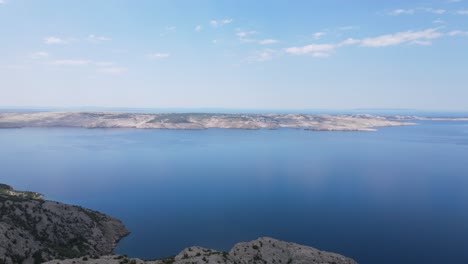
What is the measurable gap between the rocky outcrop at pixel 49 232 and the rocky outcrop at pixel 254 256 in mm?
18927

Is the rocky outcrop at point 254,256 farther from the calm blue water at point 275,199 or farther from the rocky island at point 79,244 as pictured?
the calm blue water at point 275,199

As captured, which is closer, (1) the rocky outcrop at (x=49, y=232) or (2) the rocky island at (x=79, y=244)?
(2) the rocky island at (x=79, y=244)

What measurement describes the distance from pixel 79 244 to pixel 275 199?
6271 cm

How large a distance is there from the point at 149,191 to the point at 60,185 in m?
37.8

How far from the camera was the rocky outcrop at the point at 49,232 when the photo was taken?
57331mm

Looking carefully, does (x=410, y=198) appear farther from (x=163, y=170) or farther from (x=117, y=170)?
(x=117, y=170)

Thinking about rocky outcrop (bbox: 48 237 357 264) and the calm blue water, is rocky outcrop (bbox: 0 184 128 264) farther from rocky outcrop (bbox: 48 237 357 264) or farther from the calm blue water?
rocky outcrop (bbox: 48 237 357 264)

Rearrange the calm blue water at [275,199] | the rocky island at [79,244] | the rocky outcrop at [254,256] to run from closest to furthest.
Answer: the rocky outcrop at [254,256], the rocky island at [79,244], the calm blue water at [275,199]

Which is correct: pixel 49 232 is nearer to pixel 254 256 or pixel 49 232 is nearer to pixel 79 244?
pixel 79 244

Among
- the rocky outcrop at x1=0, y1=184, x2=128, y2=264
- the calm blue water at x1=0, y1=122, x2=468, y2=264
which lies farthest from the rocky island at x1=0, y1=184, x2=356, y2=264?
the calm blue water at x1=0, y1=122, x2=468, y2=264

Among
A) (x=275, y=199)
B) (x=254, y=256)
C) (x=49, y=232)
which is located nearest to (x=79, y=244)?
(x=49, y=232)

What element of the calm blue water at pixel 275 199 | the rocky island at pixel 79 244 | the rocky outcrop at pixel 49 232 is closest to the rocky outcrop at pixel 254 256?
the rocky island at pixel 79 244

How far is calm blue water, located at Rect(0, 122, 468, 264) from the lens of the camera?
248 feet

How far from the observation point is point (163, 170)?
16225 centimetres
